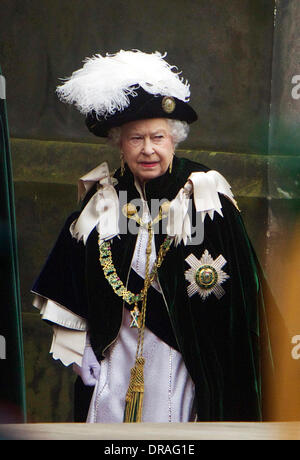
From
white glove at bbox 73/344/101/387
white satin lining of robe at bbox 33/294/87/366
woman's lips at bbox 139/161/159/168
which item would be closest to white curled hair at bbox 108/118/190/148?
woman's lips at bbox 139/161/159/168

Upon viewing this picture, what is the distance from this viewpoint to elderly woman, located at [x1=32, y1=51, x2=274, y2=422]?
3.12m

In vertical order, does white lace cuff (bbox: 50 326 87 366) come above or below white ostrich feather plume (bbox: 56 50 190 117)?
below

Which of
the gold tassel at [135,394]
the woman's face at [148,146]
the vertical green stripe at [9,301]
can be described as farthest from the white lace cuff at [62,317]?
the woman's face at [148,146]

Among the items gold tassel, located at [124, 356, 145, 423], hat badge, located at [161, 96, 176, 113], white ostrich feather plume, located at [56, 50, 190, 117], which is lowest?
gold tassel, located at [124, 356, 145, 423]

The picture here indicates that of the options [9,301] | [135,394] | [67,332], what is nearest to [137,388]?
[135,394]

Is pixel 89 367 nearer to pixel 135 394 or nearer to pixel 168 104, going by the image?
pixel 135 394

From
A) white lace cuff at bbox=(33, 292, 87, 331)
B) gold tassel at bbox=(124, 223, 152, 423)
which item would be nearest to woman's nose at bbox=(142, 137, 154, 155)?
gold tassel at bbox=(124, 223, 152, 423)

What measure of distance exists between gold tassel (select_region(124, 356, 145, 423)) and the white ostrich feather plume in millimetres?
841

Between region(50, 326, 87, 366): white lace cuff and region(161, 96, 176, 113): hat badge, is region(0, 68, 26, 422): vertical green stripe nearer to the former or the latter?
region(50, 326, 87, 366): white lace cuff

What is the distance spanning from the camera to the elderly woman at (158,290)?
3.12 metres

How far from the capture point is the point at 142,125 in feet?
10.3

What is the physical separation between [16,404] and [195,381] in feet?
2.04

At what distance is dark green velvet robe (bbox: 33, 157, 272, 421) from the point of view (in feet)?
10.2
